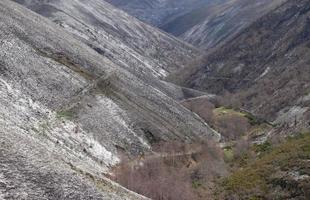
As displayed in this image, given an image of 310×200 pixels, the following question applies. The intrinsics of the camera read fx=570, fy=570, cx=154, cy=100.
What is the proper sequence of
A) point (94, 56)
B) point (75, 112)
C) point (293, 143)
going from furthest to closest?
point (94, 56) < point (293, 143) < point (75, 112)

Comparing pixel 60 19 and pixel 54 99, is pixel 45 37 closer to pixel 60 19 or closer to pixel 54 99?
pixel 54 99

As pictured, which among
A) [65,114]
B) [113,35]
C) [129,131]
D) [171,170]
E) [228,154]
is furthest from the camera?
[113,35]

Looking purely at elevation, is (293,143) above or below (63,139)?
above

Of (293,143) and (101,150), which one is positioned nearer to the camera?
(101,150)

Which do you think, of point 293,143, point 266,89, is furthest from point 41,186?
→ point 266,89

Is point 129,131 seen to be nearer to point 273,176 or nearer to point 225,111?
point 273,176

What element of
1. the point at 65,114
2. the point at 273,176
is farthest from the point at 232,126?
the point at 65,114
